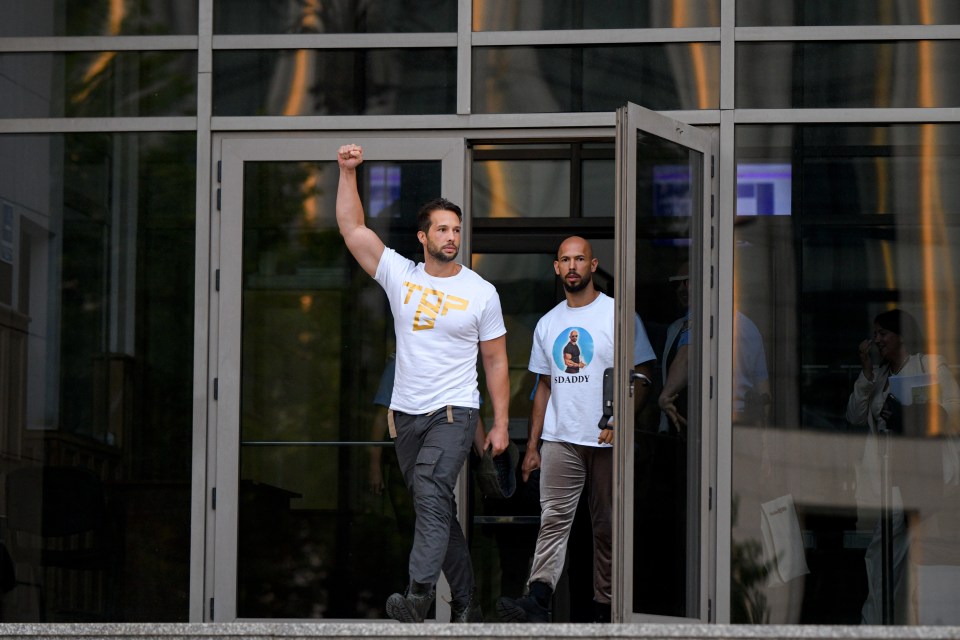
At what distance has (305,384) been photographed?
827cm

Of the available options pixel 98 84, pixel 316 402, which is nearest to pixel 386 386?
pixel 316 402

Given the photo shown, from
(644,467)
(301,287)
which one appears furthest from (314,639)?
(301,287)

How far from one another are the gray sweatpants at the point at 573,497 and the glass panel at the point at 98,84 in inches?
102

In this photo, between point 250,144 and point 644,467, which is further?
point 250,144

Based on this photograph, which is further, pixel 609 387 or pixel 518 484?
pixel 518 484

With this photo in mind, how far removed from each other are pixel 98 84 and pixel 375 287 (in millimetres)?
1774

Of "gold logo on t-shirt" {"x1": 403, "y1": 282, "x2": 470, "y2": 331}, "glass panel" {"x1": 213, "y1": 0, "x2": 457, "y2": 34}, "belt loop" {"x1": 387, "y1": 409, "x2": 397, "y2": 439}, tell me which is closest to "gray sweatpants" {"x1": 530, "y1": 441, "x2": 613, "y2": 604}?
"belt loop" {"x1": 387, "y1": 409, "x2": 397, "y2": 439}

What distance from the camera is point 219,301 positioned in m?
8.30

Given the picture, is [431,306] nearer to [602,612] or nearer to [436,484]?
[436,484]

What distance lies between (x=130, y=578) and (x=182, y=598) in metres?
0.28

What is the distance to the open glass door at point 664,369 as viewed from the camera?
24.2 feet

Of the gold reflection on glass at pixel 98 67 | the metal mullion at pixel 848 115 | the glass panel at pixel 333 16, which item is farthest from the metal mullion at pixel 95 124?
the metal mullion at pixel 848 115

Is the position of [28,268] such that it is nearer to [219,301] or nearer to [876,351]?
[219,301]

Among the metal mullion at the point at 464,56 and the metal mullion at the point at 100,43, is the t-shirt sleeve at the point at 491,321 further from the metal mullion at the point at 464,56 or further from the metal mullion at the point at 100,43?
the metal mullion at the point at 100,43
